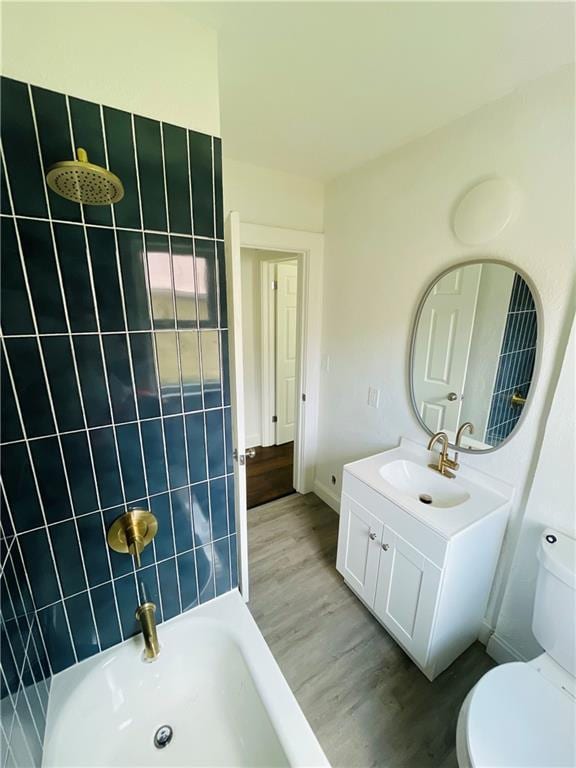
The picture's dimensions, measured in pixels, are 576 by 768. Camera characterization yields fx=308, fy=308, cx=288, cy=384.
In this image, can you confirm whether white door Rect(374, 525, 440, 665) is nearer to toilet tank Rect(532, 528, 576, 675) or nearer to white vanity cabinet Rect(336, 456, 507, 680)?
white vanity cabinet Rect(336, 456, 507, 680)

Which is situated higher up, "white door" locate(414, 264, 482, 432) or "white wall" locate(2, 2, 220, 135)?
"white wall" locate(2, 2, 220, 135)

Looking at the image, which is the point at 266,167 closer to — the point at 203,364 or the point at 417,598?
the point at 203,364

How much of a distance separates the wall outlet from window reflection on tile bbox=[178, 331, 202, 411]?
1235 mm

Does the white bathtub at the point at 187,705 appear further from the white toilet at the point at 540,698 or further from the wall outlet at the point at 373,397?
the wall outlet at the point at 373,397

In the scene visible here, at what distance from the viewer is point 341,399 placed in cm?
230

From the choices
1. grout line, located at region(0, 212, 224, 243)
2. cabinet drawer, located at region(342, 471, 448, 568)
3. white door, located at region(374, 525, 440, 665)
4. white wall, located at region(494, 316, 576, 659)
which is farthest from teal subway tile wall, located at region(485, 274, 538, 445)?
grout line, located at region(0, 212, 224, 243)

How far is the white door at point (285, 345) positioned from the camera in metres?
3.21

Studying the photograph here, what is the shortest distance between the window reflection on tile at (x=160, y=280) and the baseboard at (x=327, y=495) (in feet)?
6.52

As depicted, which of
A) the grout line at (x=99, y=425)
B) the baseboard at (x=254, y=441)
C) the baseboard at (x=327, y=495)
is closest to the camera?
the grout line at (x=99, y=425)

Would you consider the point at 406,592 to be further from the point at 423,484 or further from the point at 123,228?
the point at 123,228

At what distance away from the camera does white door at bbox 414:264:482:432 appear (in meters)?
1.50

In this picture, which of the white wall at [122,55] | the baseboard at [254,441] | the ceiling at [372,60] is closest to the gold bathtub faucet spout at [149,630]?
the white wall at [122,55]

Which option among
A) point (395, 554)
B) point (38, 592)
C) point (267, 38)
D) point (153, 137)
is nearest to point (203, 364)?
point (153, 137)

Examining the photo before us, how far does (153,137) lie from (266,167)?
1253 millimetres
